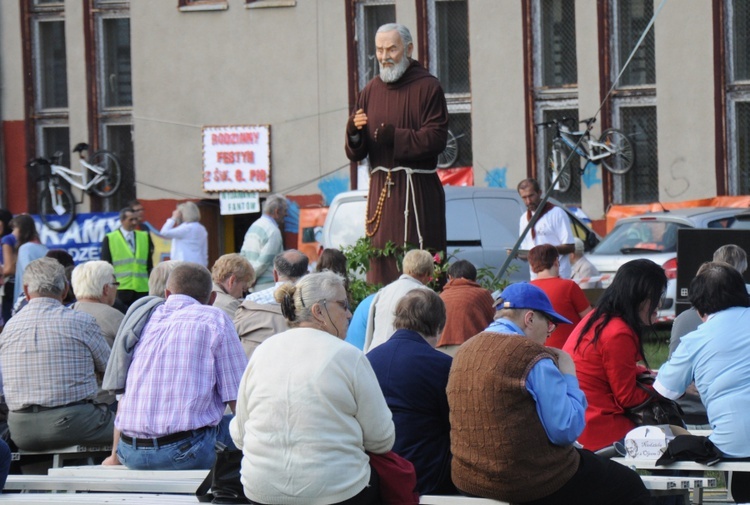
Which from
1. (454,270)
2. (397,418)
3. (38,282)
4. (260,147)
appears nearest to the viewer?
(397,418)

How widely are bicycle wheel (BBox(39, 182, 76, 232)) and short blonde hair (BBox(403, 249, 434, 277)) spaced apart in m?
17.4

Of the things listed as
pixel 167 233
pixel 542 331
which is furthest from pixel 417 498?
pixel 167 233

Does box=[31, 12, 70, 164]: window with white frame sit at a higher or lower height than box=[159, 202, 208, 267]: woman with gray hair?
Answer: higher

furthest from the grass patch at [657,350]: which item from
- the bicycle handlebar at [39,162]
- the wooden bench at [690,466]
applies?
the bicycle handlebar at [39,162]

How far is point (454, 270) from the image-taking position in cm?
972

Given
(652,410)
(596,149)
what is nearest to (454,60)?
(596,149)

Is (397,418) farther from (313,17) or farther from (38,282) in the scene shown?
(313,17)

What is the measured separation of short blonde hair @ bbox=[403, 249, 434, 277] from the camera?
907 cm

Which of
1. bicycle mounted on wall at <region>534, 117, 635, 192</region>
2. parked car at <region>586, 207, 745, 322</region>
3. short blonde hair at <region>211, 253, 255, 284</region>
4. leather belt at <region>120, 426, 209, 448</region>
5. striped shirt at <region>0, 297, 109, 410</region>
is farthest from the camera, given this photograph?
bicycle mounted on wall at <region>534, 117, 635, 192</region>

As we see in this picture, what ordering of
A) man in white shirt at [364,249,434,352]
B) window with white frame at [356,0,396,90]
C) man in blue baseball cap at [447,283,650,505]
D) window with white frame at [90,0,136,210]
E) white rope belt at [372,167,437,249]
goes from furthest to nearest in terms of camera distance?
window with white frame at [90,0,136,210] < window with white frame at [356,0,396,90] < white rope belt at [372,167,437,249] < man in white shirt at [364,249,434,352] < man in blue baseball cap at [447,283,650,505]

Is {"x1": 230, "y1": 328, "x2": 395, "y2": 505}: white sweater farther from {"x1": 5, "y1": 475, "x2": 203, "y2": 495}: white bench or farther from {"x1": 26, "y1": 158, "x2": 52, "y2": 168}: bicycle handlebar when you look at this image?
{"x1": 26, "y1": 158, "x2": 52, "y2": 168}: bicycle handlebar

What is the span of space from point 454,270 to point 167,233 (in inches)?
338

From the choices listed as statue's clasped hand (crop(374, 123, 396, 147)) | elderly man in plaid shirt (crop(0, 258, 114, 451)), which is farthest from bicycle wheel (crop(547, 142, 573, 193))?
elderly man in plaid shirt (crop(0, 258, 114, 451))

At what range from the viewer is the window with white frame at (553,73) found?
925 inches
